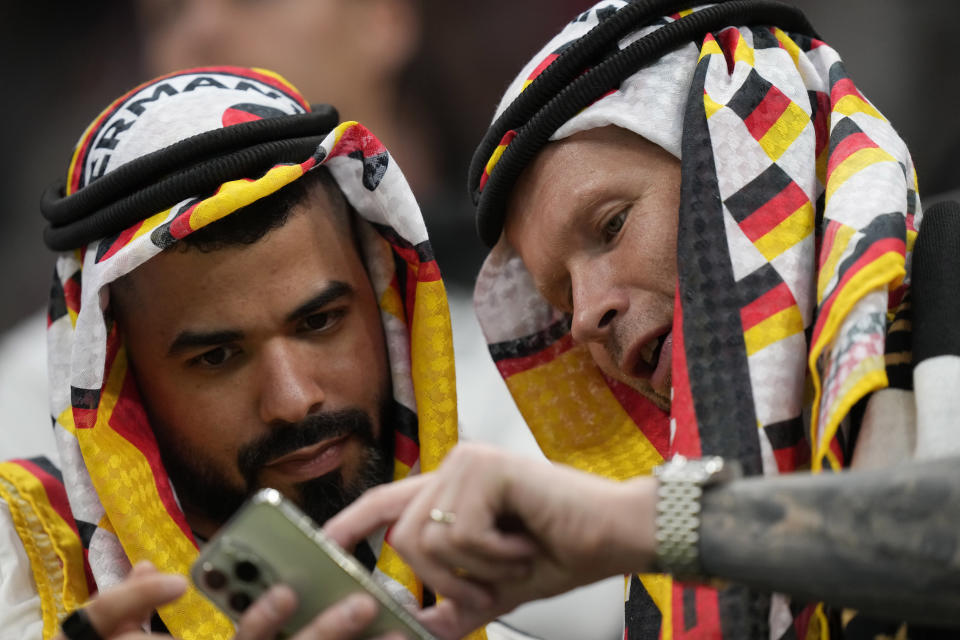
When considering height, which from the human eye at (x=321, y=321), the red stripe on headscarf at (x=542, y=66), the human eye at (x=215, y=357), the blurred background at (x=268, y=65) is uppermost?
the blurred background at (x=268, y=65)

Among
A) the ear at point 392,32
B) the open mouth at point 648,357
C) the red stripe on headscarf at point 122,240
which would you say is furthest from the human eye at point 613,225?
the ear at point 392,32

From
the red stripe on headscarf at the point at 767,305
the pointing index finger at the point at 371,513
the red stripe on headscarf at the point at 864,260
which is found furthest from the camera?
the red stripe on headscarf at the point at 767,305

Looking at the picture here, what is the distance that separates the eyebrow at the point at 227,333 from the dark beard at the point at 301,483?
18 cm

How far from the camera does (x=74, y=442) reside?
172 centimetres

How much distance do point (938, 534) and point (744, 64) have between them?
0.86 meters

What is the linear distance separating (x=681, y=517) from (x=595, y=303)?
0.66 m

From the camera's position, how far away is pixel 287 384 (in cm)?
173

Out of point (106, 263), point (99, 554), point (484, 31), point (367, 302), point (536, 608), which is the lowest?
point (536, 608)

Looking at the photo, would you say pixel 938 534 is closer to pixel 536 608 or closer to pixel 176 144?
pixel 176 144

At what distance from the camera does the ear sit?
3.55 metres

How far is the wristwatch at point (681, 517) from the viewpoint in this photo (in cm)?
91

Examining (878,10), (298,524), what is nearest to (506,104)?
(298,524)

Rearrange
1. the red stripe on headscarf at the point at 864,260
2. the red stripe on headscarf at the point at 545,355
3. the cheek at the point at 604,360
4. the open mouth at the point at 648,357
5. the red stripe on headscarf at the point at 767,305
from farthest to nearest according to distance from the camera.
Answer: the red stripe on headscarf at the point at 545,355 < the cheek at the point at 604,360 < the open mouth at the point at 648,357 < the red stripe on headscarf at the point at 767,305 < the red stripe on headscarf at the point at 864,260

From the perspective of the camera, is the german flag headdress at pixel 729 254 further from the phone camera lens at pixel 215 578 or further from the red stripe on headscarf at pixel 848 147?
the phone camera lens at pixel 215 578
